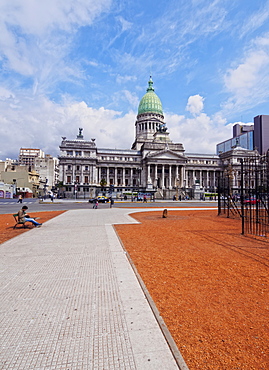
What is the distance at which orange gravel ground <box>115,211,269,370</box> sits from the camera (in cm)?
302

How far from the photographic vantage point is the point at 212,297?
4547 mm

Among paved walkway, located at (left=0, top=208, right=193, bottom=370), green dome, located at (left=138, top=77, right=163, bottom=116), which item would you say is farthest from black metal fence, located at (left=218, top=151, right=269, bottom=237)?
green dome, located at (left=138, top=77, right=163, bottom=116)

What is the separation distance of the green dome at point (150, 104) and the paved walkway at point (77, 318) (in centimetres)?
9262

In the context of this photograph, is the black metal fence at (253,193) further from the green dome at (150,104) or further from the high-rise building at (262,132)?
the high-rise building at (262,132)

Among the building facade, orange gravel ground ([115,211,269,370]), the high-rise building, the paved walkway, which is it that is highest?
the high-rise building

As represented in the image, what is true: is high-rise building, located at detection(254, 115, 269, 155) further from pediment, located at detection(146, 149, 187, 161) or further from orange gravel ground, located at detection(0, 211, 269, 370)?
orange gravel ground, located at detection(0, 211, 269, 370)

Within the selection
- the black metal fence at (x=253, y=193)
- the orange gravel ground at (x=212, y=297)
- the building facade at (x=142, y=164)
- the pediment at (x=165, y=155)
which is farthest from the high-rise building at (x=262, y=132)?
the orange gravel ground at (x=212, y=297)

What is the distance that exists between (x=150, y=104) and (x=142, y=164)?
27861 mm

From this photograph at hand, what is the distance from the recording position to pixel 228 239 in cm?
1027

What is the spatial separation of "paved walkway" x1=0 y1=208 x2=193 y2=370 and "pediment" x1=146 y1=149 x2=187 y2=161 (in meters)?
71.1

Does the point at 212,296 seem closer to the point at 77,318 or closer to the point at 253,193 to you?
the point at 77,318

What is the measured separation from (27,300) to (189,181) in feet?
292

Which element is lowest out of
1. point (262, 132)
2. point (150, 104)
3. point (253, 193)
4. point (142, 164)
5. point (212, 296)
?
point (212, 296)

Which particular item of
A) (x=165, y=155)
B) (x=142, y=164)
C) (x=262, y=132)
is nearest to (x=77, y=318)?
(x=165, y=155)
